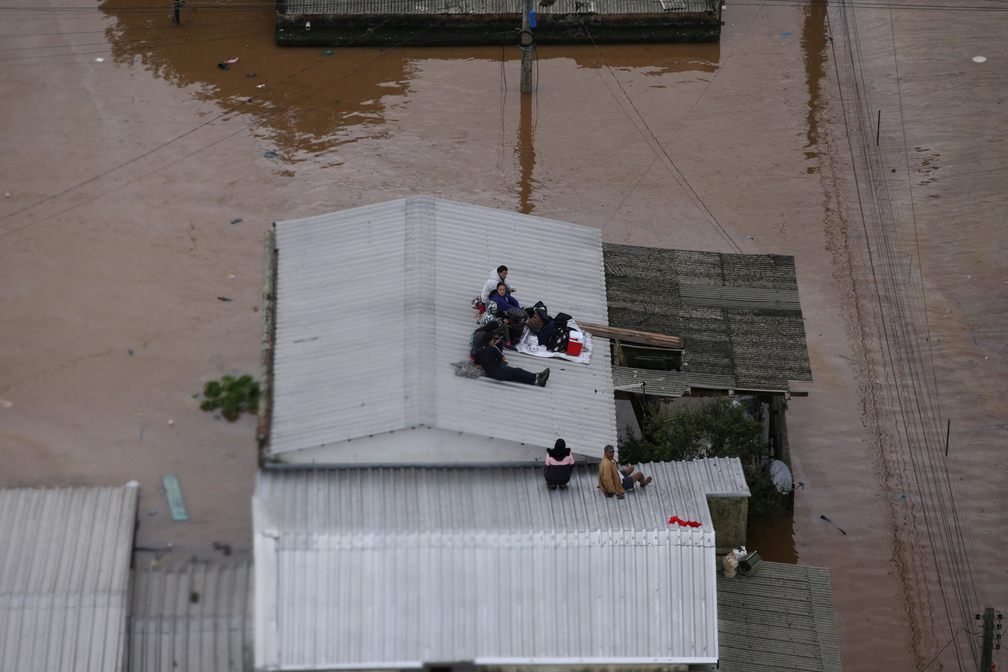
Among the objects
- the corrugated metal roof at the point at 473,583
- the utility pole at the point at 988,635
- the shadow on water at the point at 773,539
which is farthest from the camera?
the shadow on water at the point at 773,539

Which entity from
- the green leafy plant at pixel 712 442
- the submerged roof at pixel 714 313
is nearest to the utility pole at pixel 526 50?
the submerged roof at pixel 714 313

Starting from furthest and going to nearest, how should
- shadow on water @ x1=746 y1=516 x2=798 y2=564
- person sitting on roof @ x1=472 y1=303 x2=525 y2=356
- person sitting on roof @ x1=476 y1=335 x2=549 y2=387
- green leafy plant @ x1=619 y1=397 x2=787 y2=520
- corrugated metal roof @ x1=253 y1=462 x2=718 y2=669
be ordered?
shadow on water @ x1=746 y1=516 x2=798 y2=564 < green leafy plant @ x1=619 y1=397 x2=787 y2=520 < person sitting on roof @ x1=472 y1=303 x2=525 y2=356 < person sitting on roof @ x1=476 y1=335 x2=549 y2=387 < corrugated metal roof @ x1=253 y1=462 x2=718 y2=669

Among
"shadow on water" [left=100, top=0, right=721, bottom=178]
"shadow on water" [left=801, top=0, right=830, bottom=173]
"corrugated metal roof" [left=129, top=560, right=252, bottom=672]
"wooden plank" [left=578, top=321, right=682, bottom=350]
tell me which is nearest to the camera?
"corrugated metal roof" [left=129, top=560, right=252, bottom=672]

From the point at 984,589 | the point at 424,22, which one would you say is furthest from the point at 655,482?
the point at 424,22

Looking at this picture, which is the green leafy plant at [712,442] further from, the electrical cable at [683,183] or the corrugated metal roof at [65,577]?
the corrugated metal roof at [65,577]

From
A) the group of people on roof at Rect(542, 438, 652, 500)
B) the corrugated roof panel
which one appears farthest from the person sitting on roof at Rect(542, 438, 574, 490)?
the corrugated roof panel

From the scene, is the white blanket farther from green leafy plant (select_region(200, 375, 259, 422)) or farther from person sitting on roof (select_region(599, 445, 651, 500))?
green leafy plant (select_region(200, 375, 259, 422))

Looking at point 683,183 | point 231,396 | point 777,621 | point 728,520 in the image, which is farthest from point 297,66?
point 777,621

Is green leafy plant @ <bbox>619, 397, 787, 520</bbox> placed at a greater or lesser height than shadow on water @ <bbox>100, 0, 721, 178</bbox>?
lesser
